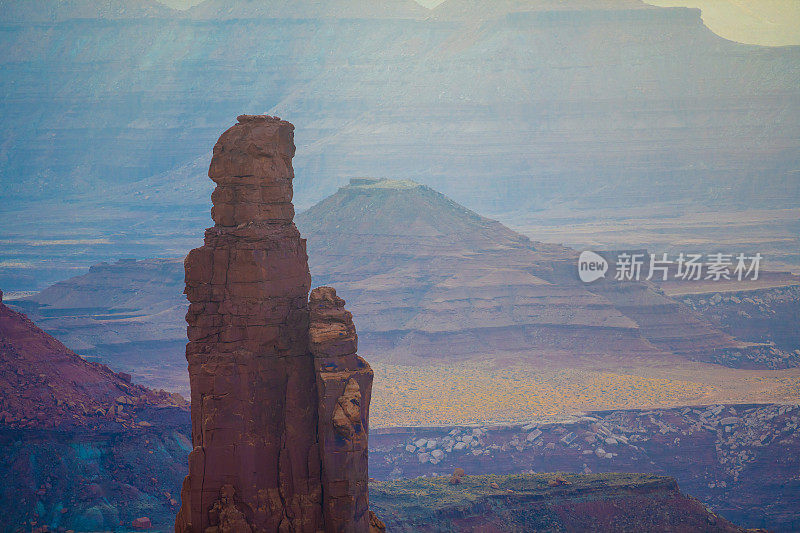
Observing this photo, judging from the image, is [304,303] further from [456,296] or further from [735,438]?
[456,296]

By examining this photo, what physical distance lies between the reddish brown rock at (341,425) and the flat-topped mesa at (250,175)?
9.66 ft

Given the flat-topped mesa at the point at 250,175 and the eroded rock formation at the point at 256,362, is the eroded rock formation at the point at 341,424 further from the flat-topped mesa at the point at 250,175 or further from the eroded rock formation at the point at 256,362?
the flat-topped mesa at the point at 250,175

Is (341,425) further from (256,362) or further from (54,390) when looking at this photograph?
(54,390)

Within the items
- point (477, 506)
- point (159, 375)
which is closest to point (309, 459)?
point (477, 506)

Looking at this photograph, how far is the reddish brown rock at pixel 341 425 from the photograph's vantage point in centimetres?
2417

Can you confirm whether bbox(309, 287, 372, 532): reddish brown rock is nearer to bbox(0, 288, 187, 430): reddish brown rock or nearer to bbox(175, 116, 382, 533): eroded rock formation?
bbox(175, 116, 382, 533): eroded rock formation

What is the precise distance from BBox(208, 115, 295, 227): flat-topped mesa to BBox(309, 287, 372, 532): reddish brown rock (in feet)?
9.66

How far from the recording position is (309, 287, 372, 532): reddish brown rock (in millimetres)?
24172

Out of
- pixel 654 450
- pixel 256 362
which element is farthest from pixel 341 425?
pixel 654 450

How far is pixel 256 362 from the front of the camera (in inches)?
1000

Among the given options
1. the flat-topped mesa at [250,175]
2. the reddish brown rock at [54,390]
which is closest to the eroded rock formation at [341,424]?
the flat-topped mesa at [250,175]

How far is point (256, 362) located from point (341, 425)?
8.79 feet

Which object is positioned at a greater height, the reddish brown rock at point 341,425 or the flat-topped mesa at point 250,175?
the flat-topped mesa at point 250,175

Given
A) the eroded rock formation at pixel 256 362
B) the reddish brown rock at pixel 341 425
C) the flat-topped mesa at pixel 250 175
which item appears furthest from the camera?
the flat-topped mesa at pixel 250 175
